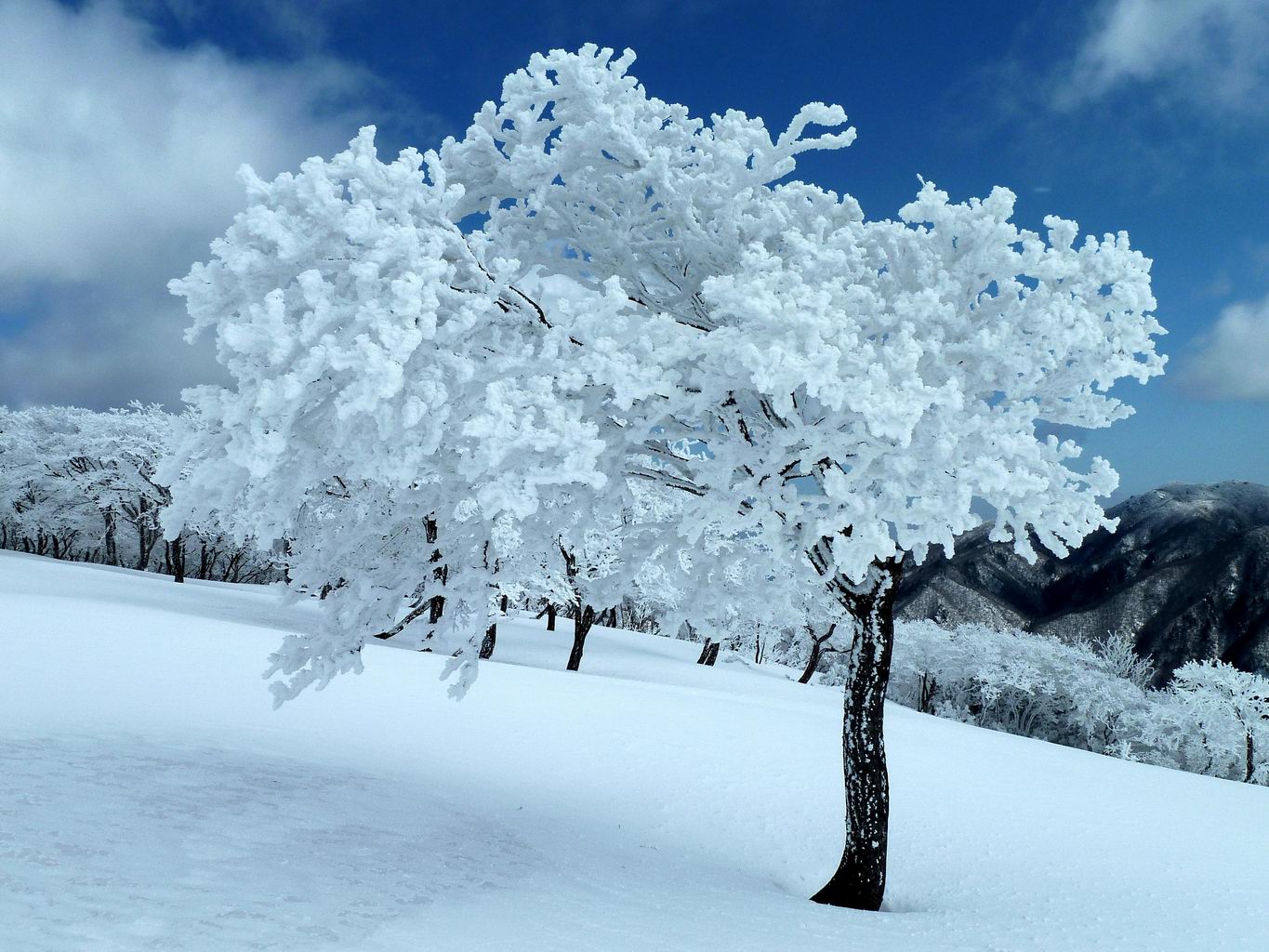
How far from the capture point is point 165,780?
27.5ft

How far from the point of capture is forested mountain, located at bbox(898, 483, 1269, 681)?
118812mm

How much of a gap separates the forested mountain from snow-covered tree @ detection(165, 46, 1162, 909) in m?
90.0

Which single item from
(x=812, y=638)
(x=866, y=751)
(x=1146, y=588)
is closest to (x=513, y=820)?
(x=866, y=751)

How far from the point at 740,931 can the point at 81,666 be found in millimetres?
14351

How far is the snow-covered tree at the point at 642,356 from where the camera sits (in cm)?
534

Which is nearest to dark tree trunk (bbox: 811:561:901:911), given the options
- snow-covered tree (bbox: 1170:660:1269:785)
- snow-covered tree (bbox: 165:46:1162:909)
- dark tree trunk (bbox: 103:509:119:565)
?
snow-covered tree (bbox: 165:46:1162:909)

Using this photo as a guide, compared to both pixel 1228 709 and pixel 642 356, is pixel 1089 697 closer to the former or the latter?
pixel 1228 709

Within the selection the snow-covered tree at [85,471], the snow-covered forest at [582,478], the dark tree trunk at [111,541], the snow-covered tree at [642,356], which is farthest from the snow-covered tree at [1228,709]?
the dark tree trunk at [111,541]

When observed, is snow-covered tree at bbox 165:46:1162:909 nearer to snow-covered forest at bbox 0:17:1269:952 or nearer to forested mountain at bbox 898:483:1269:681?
snow-covered forest at bbox 0:17:1269:952

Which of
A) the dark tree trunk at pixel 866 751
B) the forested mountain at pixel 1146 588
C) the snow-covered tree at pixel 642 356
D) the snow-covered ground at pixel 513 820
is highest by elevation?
the forested mountain at pixel 1146 588

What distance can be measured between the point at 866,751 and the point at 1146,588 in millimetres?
149781

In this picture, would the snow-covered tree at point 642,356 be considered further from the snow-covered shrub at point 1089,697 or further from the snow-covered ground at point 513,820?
the snow-covered shrub at point 1089,697

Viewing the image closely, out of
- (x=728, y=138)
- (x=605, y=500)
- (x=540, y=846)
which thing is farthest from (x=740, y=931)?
(x=728, y=138)

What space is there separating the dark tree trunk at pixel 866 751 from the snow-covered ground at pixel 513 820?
519mm
